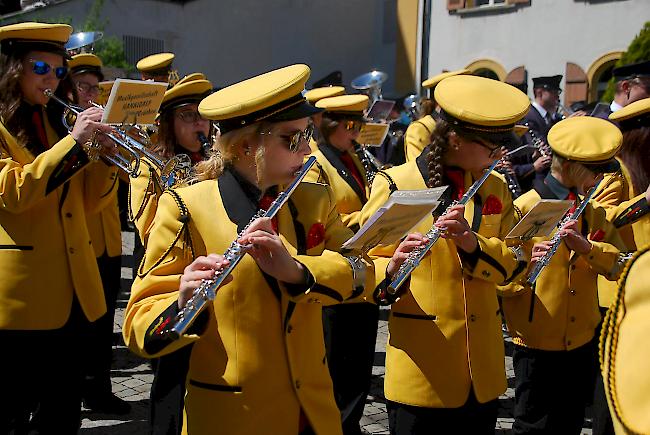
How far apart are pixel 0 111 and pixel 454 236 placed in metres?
2.18

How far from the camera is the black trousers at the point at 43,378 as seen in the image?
11.7 ft

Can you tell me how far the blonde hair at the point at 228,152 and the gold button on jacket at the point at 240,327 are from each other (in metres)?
0.13

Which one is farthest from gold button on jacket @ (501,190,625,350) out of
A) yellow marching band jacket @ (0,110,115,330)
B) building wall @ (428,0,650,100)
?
building wall @ (428,0,650,100)

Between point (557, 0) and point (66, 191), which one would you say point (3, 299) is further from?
point (557, 0)

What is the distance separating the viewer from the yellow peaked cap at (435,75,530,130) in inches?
128

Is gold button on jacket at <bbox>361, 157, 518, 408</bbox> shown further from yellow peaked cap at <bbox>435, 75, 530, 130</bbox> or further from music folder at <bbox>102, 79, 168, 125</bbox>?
music folder at <bbox>102, 79, 168, 125</bbox>

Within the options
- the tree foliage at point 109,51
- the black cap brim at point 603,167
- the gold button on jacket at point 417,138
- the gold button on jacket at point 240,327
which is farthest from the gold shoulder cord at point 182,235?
the tree foliage at point 109,51

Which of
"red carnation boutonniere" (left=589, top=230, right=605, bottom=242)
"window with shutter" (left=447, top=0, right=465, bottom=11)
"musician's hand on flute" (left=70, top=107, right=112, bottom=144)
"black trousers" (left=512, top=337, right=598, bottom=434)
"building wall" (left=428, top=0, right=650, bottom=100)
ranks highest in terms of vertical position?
"musician's hand on flute" (left=70, top=107, right=112, bottom=144)

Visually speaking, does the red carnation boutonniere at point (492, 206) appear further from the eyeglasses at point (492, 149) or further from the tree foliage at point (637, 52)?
the tree foliage at point (637, 52)

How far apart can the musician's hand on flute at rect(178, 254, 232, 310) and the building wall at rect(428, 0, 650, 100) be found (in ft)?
60.3

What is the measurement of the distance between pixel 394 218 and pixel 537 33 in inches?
743

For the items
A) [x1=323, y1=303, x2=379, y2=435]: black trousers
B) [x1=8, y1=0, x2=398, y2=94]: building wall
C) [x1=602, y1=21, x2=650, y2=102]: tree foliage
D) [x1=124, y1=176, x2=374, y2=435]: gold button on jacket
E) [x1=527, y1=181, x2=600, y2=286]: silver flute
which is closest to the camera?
[x1=124, y1=176, x2=374, y2=435]: gold button on jacket

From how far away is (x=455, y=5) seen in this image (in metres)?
21.4

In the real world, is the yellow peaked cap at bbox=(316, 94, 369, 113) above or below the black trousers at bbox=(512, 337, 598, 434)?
above
